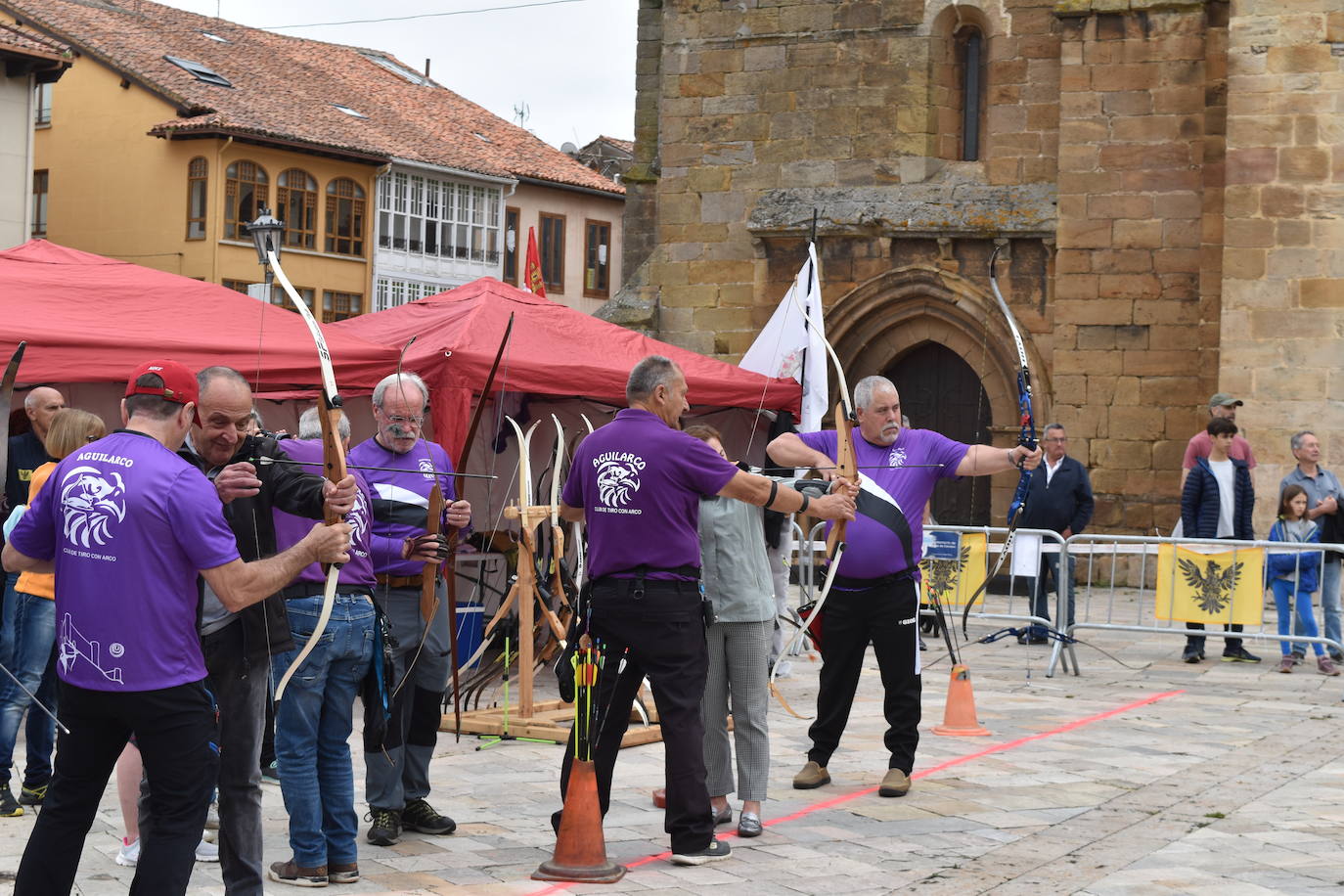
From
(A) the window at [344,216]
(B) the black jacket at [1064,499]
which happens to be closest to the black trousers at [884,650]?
(B) the black jacket at [1064,499]

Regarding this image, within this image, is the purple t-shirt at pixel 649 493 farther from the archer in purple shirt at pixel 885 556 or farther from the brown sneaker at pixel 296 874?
the brown sneaker at pixel 296 874

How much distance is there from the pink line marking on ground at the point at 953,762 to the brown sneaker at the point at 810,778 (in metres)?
0.16

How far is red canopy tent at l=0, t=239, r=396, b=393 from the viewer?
28.2 ft

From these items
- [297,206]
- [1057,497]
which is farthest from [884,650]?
[297,206]

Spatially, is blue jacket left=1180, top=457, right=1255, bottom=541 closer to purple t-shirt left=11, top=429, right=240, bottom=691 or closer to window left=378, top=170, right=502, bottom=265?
purple t-shirt left=11, top=429, right=240, bottom=691

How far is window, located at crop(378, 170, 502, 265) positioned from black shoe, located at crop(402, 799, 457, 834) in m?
31.7

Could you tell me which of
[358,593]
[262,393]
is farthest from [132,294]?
[358,593]

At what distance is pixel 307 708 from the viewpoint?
5598 millimetres

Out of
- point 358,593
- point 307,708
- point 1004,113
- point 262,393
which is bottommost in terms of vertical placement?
point 307,708

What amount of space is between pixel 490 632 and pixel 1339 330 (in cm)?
989

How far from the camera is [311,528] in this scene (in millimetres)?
5719

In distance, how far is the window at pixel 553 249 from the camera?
139 feet

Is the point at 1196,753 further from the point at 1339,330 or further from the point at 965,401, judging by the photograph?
the point at 965,401

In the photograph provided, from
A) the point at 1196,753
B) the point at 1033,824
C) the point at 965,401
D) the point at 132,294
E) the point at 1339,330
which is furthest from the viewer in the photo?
the point at 965,401
